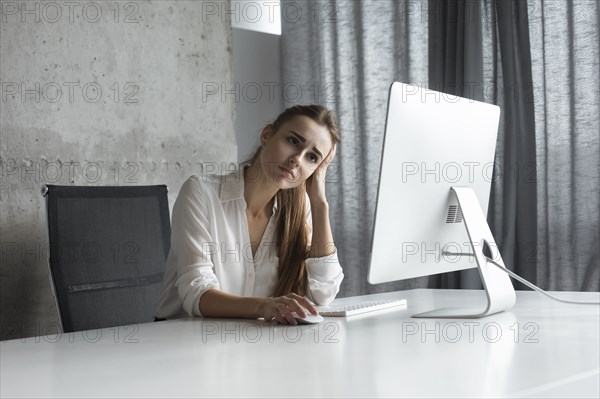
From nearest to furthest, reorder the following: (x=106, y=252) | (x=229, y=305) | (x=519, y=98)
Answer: (x=229, y=305), (x=106, y=252), (x=519, y=98)

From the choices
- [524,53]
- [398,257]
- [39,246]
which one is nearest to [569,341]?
[398,257]

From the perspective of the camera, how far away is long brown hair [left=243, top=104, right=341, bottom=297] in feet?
7.06

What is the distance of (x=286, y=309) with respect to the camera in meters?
1.62

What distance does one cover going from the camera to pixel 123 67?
9.94ft

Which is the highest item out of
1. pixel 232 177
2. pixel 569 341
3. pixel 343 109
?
pixel 343 109

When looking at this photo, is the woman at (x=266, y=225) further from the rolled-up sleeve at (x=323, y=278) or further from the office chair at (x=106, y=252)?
the office chair at (x=106, y=252)

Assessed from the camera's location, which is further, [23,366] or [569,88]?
[569,88]

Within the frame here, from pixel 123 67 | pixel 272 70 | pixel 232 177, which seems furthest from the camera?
pixel 272 70

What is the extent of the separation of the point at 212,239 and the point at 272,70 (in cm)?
252

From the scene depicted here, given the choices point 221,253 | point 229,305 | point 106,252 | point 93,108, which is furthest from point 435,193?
point 93,108

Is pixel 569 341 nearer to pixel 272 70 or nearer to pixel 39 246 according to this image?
pixel 39 246

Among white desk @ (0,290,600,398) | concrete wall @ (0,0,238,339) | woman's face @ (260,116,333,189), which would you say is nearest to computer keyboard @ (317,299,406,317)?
white desk @ (0,290,600,398)

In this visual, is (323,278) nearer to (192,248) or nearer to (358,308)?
(358,308)

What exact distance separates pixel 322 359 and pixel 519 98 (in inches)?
94.8
